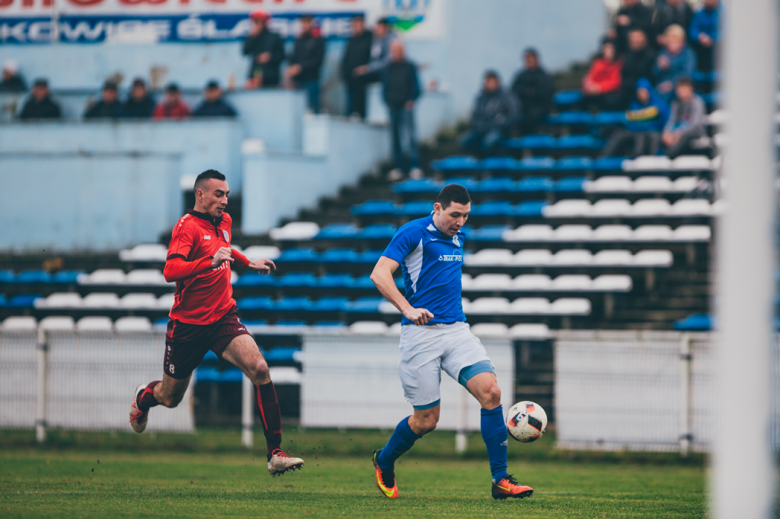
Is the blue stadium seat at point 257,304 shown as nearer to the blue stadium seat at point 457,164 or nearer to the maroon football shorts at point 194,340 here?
the blue stadium seat at point 457,164

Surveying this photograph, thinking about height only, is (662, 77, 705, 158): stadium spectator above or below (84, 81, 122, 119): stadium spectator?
below

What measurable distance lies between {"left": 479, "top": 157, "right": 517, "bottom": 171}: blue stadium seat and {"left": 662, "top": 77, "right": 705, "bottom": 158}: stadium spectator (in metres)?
Answer: 2.51

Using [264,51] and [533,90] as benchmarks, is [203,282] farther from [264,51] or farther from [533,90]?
[264,51]

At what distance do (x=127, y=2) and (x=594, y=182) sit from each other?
1090 cm

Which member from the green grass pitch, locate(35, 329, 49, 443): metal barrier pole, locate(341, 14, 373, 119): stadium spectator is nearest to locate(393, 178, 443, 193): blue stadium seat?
Answer: locate(341, 14, 373, 119): stadium spectator

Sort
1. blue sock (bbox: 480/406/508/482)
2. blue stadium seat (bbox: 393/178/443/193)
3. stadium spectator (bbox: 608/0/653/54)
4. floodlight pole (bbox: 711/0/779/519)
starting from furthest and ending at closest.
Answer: stadium spectator (bbox: 608/0/653/54) → blue stadium seat (bbox: 393/178/443/193) → blue sock (bbox: 480/406/508/482) → floodlight pole (bbox: 711/0/779/519)

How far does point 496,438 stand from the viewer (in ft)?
25.2

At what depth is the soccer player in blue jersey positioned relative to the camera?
7699 millimetres

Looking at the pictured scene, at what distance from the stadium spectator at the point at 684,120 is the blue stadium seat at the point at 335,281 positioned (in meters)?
5.17

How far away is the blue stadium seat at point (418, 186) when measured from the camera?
17.2m

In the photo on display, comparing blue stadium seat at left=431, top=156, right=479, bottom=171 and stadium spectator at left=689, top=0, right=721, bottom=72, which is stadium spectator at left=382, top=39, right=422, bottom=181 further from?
stadium spectator at left=689, top=0, right=721, bottom=72

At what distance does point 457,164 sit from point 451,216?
396 inches

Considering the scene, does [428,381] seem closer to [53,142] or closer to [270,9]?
[53,142]

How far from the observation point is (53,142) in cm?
1917
